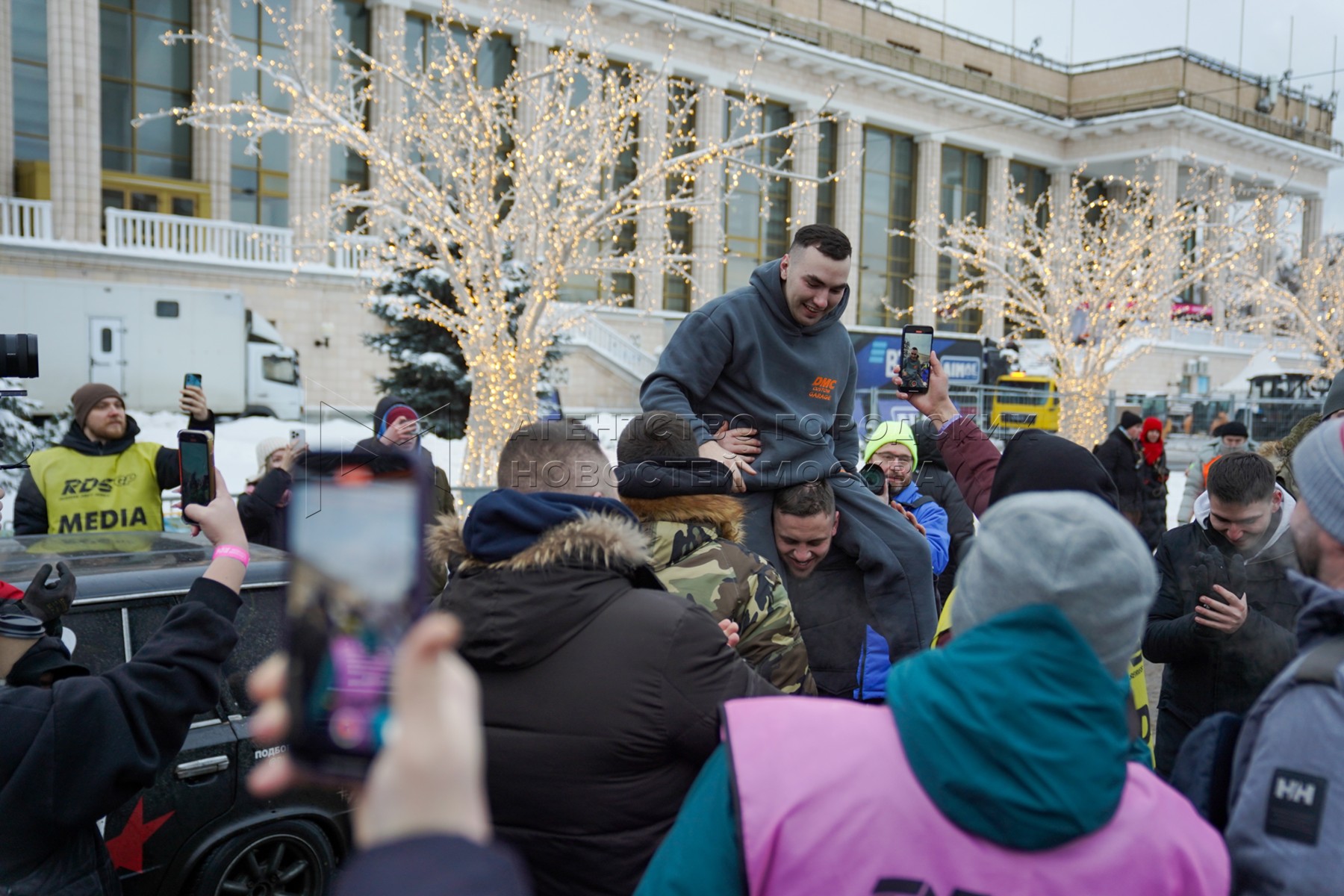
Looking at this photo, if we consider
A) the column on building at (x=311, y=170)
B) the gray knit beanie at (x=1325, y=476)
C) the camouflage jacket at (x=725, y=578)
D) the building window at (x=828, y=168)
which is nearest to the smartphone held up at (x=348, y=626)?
the gray knit beanie at (x=1325, y=476)

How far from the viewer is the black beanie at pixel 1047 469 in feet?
8.48

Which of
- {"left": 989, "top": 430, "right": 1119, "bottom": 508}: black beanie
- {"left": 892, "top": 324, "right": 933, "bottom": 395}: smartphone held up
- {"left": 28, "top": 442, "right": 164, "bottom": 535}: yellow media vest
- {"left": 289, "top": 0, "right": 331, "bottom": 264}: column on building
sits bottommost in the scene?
{"left": 28, "top": 442, "right": 164, "bottom": 535}: yellow media vest

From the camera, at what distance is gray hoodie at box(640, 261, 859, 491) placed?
3570 mm

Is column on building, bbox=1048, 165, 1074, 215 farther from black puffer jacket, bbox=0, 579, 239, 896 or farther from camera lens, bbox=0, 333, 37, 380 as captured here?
black puffer jacket, bbox=0, 579, 239, 896

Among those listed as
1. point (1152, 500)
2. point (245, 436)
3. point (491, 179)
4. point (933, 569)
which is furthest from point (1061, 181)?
point (933, 569)

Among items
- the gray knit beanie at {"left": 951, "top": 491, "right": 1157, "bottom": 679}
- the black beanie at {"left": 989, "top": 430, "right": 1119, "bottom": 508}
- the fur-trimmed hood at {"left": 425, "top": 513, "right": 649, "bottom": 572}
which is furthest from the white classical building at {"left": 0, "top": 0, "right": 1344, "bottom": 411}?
the gray knit beanie at {"left": 951, "top": 491, "right": 1157, "bottom": 679}

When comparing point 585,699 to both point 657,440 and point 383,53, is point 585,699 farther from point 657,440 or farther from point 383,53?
point 383,53

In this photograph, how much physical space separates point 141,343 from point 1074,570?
24875mm

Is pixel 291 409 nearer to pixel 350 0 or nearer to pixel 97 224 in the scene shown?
pixel 97 224

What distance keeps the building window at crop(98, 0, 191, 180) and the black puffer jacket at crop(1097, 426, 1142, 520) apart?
2799cm

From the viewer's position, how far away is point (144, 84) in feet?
94.7

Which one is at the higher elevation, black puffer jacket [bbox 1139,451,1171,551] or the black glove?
the black glove

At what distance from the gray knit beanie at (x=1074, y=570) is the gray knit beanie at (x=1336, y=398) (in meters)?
4.09

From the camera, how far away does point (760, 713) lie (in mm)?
1438
